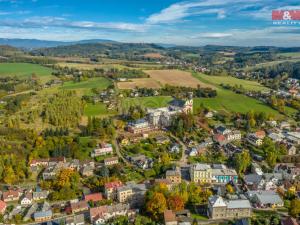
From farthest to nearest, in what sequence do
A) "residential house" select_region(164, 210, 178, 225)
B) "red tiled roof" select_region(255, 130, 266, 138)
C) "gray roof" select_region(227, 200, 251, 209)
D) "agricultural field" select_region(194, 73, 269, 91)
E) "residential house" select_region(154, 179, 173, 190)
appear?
"agricultural field" select_region(194, 73, 269, 91) < "red tiled roof" select_region(255, 130, 266, 138) < "residential house" select_region(154, 179, 173, 190) < "gray roof" select_region(227, 200, 251, 209) < "residential house" select_region(164, 210, 178, 225)

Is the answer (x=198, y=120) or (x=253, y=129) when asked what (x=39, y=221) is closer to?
(x=198, y=120)

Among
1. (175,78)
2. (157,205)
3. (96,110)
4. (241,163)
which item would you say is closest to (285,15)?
(241,163)

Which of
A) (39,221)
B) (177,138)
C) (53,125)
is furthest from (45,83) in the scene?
(39,221)

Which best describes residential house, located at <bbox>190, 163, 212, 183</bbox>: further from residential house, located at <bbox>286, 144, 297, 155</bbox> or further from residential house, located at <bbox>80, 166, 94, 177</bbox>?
residential house, located at <bbox>286, 144, 297, 155</bbox>

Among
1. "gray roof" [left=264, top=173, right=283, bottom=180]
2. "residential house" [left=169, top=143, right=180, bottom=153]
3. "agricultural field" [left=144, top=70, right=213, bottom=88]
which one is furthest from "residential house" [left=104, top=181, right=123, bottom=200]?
"agricultural field" [left=144, top=70, right=213, bottom=88]

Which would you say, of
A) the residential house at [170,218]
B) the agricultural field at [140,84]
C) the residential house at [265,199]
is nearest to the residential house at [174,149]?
the residential house at [265,199]

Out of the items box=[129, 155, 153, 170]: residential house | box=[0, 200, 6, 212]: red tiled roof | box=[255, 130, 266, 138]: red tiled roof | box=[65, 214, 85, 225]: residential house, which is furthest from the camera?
box=[255, 130, 266, 138]: red tiled roof

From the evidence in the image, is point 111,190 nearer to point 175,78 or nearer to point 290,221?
point 290,221
